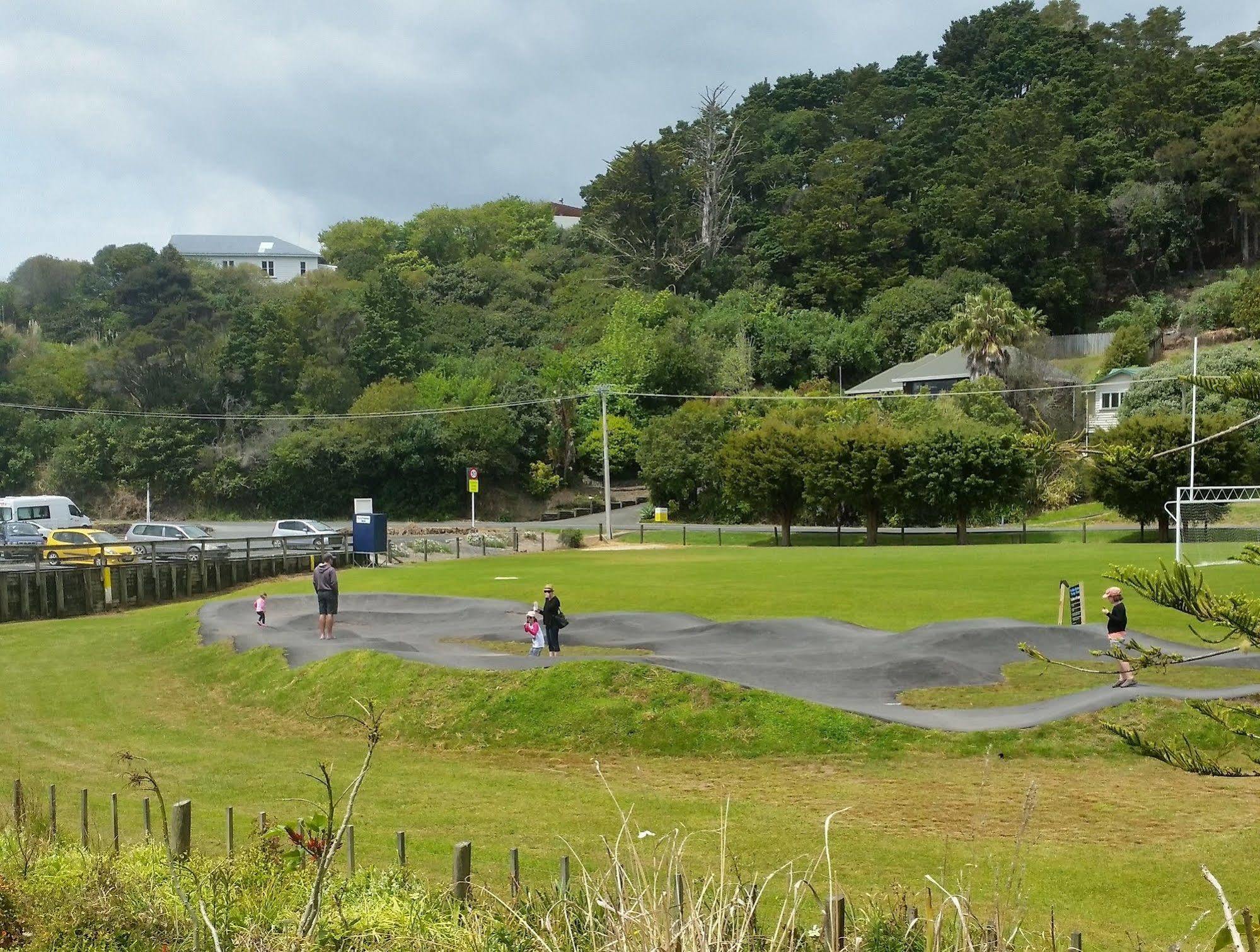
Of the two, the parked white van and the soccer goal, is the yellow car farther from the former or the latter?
the soccer goal

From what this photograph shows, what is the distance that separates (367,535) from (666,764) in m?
33.5

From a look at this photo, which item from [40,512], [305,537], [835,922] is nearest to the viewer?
[835,922]

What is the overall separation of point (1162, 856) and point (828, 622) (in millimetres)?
13870

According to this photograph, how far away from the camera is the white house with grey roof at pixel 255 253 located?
133375 millimetres

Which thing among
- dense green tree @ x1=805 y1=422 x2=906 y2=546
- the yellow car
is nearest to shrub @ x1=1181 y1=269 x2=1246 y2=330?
dense green tree @ x1=805 y1=422 x2=906 y2=546

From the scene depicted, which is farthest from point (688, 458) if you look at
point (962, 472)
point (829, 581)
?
point (829, 581)

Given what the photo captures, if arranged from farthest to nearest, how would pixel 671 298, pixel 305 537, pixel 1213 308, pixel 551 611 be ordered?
1. pixel 671 298
2. pixel 1213 308
3. pixel 305 537
4. pixel 551 611

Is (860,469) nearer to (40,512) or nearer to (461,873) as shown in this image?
(40,512)

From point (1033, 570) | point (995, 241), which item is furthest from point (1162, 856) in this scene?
point (995, 241)

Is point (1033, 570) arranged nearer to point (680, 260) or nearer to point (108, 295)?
point (680, 260)

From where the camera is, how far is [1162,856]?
12.8 meters

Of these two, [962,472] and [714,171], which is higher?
[714,171]

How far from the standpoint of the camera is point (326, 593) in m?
27.2

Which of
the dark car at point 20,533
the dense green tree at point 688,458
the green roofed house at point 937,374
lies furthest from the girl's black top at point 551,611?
the green roofed house at point 937,374
